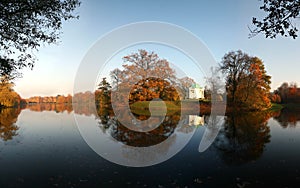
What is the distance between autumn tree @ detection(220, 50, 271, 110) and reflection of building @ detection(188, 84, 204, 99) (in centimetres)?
1175

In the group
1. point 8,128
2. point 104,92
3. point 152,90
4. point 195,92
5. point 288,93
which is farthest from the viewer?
point 288,93

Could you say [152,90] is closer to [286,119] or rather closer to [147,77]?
[147,77]

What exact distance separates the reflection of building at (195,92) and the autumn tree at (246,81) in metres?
11.7

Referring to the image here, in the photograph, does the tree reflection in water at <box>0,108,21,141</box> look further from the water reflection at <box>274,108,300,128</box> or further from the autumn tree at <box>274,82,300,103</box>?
the autumn tree at <box>274,82,300,103</box>

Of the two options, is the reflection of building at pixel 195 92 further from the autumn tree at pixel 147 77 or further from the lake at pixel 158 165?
the lake at pixel 158 165

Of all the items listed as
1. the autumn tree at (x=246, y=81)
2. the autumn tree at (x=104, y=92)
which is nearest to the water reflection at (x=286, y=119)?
the autumn tree at (x=246, y=81)

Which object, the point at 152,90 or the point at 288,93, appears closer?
the point at 152,90

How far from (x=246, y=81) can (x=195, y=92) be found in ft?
50.3

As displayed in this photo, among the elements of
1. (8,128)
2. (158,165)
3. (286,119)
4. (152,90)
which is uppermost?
(152,90)

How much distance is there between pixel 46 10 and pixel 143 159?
8067mm

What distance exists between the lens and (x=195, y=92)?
5372 cm

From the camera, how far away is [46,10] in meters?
8.86

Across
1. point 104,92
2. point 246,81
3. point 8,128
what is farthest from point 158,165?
point 104,92

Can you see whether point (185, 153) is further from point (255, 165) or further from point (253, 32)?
point (253, 32)
